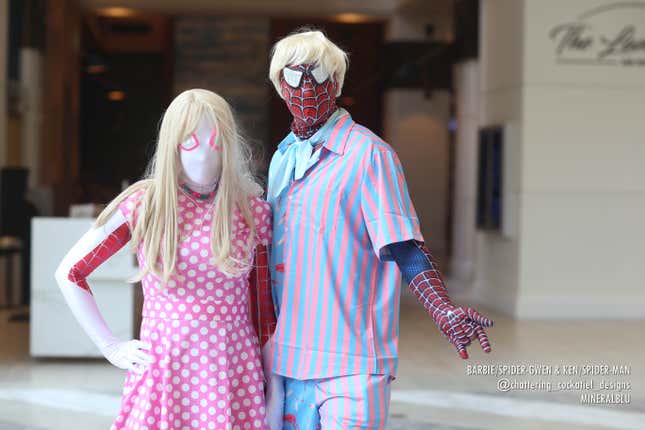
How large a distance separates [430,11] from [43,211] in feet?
20.3

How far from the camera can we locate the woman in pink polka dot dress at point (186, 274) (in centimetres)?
188

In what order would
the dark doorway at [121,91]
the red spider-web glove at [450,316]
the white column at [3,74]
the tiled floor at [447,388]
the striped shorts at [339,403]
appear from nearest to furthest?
the red spider-web glove at [450,316] < the striped shorts at [339,403] < the tiled floor at [447,388] < the white column at [3,74] < the dark doorway at [121,91]

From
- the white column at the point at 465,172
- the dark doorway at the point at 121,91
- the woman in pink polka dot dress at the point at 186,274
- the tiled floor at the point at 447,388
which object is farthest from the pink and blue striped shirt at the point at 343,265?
the dark doorway at the point at 121,91

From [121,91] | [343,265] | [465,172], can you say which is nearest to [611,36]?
[465,172]

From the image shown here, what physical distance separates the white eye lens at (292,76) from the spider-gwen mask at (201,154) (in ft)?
0.73

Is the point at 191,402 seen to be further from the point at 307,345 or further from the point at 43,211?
the point at 43,211

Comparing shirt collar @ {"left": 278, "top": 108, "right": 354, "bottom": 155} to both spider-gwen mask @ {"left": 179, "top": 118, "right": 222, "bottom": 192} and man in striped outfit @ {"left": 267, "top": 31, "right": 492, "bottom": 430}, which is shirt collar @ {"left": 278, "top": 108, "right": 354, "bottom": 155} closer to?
man in striped outfit @ {"left": 267, "top": 31, "right": 492, "bottom": 430}

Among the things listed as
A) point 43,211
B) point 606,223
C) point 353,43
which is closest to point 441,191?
point 353,43

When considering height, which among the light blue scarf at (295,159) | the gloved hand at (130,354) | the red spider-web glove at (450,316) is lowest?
the gloved hand at (130,354)

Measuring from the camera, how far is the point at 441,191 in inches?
545

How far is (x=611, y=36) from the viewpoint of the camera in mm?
8273

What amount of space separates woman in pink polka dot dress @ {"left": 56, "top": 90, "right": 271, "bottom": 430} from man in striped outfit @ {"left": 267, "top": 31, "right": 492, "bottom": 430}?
0.32 ft

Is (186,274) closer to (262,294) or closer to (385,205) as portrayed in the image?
(262,294)

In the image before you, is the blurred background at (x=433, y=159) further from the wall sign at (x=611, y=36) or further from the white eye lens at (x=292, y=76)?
the white eye lens at (x=292, y=76)
